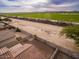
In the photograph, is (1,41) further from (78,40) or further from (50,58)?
(78,40)

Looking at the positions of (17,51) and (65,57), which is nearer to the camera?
(65,57)

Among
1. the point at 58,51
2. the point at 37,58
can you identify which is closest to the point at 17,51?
the point at 37,58

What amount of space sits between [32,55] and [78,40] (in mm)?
2627

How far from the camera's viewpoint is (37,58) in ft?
12.9

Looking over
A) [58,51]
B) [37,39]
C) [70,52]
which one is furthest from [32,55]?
[37,39]

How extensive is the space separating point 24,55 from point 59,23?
→ 9.21 metres

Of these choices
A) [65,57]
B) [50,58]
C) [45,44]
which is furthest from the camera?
[45,44]

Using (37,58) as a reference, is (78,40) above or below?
above

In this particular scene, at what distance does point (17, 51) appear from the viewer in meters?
4.39

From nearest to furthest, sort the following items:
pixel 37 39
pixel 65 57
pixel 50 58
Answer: pixel 50 58 < pixel 65 57 < pixel 37 39

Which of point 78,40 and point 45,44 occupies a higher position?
point 78,40

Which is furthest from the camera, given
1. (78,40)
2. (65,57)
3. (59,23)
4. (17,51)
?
(59,23)

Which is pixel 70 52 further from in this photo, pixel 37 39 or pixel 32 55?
pixel 37 39

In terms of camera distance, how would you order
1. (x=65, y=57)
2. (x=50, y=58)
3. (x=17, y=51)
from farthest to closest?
1. (x=17, y=51)
2. (x=65, y=57)
3. (x=50, y=58)
